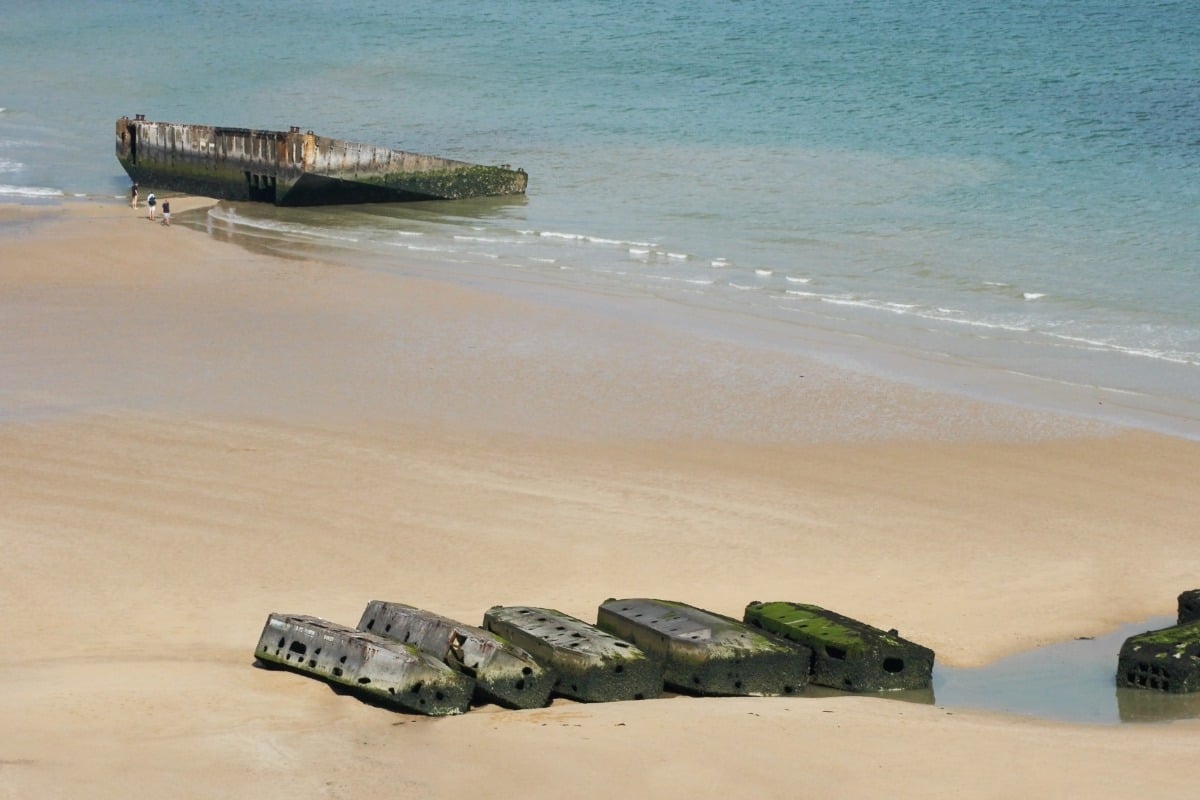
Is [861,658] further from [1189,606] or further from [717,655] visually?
[1189,606]

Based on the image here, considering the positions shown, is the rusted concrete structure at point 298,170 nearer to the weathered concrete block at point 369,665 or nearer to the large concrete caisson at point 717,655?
the weathered concrete block at point 369,665

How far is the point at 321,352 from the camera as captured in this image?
18.1 metres

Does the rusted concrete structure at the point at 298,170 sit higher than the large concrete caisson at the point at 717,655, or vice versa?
the rusted concrete structure at the point at 298,170

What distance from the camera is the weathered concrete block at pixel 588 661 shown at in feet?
30.4

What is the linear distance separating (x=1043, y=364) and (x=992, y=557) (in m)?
6.87

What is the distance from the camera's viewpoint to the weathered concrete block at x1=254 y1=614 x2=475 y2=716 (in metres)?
8.84

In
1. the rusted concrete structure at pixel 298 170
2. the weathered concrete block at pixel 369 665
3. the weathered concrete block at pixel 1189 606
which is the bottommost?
the weathered concrete block at pixel 369 665

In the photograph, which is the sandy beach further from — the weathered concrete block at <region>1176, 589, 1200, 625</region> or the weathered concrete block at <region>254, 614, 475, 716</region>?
the weathered concrete block at <region>1176, 589, 1200, 625</region>

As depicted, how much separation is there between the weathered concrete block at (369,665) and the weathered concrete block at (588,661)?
58 cm

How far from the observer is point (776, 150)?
3506cm

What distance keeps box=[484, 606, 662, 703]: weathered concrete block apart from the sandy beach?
0.57 feet

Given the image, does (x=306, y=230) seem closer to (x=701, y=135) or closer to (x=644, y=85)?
(x=701, y=135)

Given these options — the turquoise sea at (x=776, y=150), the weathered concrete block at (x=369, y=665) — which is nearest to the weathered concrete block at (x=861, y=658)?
the weathered concrete block at (x=369, y=665)

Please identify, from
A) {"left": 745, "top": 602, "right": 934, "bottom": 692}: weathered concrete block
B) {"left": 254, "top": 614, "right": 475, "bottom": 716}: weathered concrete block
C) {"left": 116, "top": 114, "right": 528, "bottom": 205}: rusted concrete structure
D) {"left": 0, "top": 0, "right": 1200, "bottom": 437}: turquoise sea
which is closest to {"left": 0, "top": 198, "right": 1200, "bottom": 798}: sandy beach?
{"left": 254, "top": 614, "right": 475, "bottom": 716}: weathered concrete block
